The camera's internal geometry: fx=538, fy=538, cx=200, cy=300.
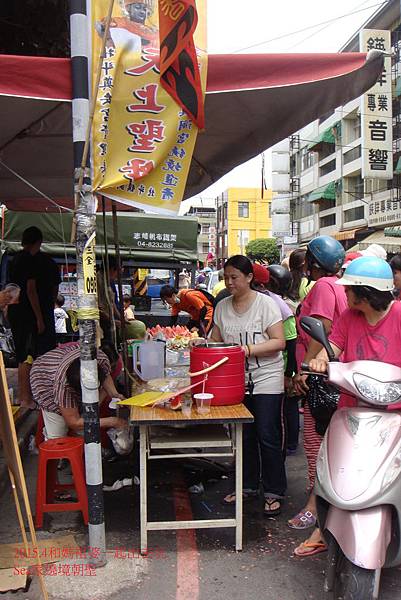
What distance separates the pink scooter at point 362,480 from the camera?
7.64 ft

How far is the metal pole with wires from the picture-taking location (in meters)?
2.82

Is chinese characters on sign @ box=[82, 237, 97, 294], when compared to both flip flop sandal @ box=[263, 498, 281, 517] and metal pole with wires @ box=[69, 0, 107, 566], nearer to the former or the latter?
metal pole with wires @ box=[69, 0, 107, 566]

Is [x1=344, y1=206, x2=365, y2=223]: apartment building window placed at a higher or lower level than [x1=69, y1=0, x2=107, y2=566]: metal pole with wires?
higher

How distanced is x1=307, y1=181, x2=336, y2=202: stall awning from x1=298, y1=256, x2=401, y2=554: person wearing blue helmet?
39393 millimetres

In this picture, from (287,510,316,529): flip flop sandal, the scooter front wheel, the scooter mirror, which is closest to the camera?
the scooter front wheel

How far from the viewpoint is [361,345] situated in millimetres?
2859

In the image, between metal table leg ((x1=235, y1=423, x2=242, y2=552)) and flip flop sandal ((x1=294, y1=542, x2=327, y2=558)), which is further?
flip flop sandal ((x1=294, y1=542, x2=327, y2=558))

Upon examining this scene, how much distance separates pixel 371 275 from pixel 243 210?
2435 inches

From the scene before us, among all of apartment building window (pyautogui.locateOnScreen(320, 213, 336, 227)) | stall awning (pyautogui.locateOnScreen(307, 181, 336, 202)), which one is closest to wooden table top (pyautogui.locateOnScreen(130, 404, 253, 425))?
stall awning (pyautogui.locateOnScreen(307, 181, 336, 202))

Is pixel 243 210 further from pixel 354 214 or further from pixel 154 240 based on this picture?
pixel 154 240

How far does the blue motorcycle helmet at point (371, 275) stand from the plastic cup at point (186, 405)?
116 centimetres

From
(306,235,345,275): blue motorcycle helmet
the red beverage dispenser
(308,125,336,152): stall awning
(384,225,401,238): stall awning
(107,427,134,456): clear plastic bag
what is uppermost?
(308,125,336,152): stall awning

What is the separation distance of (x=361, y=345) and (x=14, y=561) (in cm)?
229

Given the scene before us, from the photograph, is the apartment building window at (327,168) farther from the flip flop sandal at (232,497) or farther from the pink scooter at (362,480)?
the pink scooter at (362,480)
